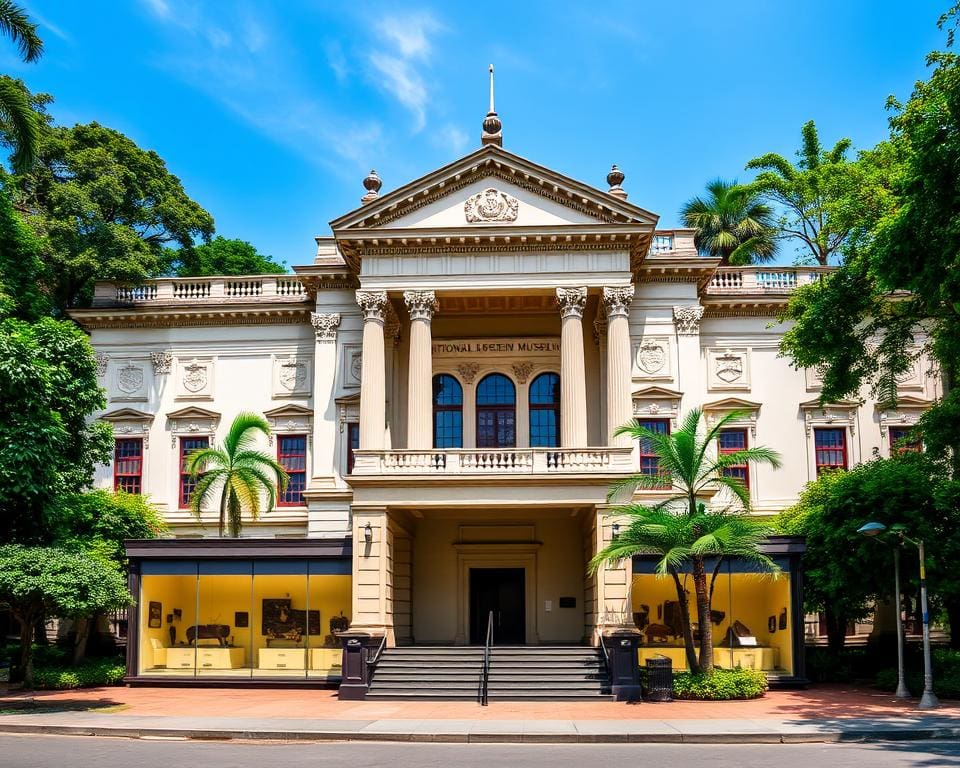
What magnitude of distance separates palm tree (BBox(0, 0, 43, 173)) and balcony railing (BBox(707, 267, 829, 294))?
74.2 ft

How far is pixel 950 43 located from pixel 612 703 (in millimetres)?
16061

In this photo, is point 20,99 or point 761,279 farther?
point 761,279

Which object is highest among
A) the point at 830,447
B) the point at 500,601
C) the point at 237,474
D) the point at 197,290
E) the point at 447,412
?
the point at 197,290

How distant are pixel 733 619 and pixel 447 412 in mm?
12359

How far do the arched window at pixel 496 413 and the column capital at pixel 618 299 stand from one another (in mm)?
5410

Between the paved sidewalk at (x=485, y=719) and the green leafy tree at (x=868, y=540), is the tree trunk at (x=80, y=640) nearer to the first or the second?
the paved sidewalk at (x=485, y=719)

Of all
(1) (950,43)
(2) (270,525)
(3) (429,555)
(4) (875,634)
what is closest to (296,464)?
(2) (270,525)

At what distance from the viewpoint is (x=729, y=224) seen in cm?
4819

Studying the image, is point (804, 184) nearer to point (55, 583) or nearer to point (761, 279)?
point (761, 279)

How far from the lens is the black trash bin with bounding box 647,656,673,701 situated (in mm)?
23141

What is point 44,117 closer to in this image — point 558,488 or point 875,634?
point 558,488

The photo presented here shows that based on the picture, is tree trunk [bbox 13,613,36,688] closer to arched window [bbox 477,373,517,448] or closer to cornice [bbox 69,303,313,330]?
cornice [bbox 69,303,313,330]

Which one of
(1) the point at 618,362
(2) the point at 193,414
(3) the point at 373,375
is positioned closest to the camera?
(1) the point at 618,362

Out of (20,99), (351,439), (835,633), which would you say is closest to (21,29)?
(20,99)
